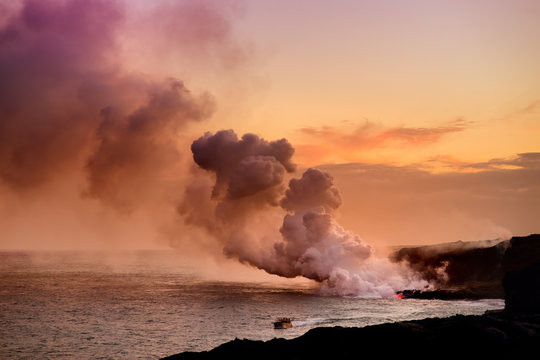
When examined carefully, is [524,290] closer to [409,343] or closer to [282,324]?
[282,324]

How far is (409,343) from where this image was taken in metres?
44.7

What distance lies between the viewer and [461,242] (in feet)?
592

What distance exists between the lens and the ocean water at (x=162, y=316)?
75.9 meters

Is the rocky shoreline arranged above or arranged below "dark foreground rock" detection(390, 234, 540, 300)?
below

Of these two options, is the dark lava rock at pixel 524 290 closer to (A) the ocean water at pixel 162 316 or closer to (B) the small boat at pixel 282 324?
(A) the ocean water at pixel 162 316

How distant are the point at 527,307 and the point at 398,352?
146ft

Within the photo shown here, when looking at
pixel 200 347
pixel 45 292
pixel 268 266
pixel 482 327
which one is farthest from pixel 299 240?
pixel 482 327

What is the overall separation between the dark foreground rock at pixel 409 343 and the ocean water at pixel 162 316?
27.0 m

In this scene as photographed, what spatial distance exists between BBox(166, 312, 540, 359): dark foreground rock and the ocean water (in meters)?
27.0

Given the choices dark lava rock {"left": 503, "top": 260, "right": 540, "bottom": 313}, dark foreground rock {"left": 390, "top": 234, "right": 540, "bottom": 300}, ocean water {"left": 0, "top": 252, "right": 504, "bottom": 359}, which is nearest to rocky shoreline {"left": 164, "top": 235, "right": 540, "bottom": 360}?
ocean water {"left": 0, "top": 252, "right": 504, "bottom": 359}

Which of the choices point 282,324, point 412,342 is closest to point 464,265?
point 282,324

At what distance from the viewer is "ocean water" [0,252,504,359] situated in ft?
249

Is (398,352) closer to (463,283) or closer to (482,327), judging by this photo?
(482,327)

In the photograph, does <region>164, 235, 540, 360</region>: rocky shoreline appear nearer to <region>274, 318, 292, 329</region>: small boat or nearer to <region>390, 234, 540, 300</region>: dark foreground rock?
<region>274, 318, 292, 329</region>: small boat
